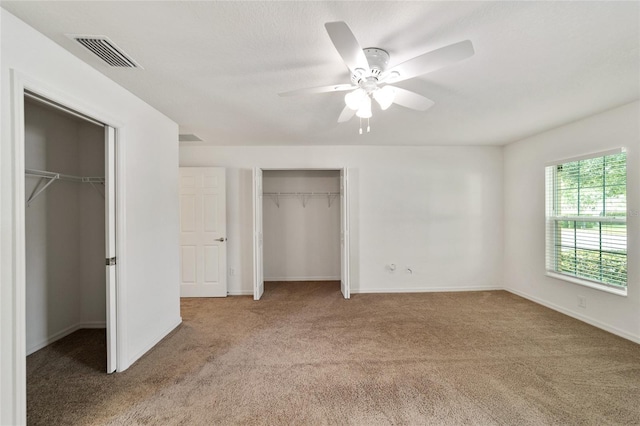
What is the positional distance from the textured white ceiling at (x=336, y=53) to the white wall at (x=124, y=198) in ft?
0.41

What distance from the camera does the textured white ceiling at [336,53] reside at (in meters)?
1.41

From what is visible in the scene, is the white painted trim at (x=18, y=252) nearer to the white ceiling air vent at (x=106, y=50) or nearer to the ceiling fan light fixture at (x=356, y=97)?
the white ceiling air vent at (x=106, y=50)

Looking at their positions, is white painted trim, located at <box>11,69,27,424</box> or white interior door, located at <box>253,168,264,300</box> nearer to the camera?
white painted trim, located at <box>11,69,27,424</box>

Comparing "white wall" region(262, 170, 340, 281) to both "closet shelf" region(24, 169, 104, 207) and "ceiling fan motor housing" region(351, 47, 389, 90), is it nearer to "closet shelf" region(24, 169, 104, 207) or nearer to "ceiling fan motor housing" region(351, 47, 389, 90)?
"closet shelf" region(24, 169, 104, 207)

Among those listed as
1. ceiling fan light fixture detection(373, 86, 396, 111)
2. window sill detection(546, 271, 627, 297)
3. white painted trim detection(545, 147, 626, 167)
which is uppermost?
ceiling fan light fixture detection(373, 86, 396, 111)

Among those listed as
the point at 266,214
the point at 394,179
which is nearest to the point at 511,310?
the point at 394,179

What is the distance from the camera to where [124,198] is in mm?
2289

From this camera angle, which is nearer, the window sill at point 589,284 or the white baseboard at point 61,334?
the white baseboard at point 61,334

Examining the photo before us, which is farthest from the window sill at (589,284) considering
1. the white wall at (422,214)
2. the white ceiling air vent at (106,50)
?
the white ceiling air vent at (106,50)

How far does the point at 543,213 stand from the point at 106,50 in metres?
5.04

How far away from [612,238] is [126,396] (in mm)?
4809

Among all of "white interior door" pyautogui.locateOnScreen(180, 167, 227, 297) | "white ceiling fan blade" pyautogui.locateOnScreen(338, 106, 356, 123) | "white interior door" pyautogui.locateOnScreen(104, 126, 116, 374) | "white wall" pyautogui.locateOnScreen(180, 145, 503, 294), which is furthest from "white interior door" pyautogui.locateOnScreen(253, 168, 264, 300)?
"white ceiling fan blade" pyautogui.locateOnScreen(338, 106, 356, 123)

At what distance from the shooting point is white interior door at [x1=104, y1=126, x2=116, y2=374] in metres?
2.21

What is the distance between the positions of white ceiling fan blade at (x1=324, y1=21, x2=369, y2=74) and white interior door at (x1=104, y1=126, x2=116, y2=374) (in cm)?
202
